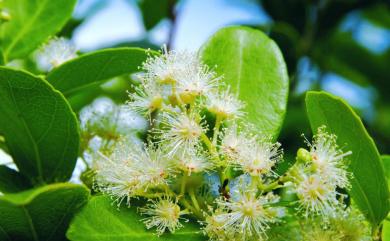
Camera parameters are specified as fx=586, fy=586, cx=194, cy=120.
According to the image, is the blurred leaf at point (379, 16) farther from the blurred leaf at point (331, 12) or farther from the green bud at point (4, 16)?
the green bud at point (4, 16)

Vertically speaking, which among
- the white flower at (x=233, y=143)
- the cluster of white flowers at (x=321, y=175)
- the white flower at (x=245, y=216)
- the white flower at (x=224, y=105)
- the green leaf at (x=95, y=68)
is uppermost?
the green leaf at (x=95, y=68)

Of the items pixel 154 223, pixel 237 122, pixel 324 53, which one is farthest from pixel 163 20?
pixel 154 223

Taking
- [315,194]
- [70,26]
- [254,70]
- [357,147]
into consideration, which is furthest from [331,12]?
[315,194]

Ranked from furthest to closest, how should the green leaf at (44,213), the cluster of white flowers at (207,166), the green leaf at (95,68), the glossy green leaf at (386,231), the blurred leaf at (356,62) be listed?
1. the blurred leaf at (356,62)
2. the green leaf at (95,68)
3. the glossy green leaf at (386,231)
4. the cluster of white flowers at (207,166)
5. the green leaf at (44,213)

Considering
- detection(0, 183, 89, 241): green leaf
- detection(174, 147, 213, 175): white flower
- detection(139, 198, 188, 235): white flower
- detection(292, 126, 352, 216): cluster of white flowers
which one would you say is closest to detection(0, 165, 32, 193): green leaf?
detection(0, 183, 89, 241): green leaf

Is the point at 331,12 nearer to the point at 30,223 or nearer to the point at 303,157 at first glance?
the point at 303,157

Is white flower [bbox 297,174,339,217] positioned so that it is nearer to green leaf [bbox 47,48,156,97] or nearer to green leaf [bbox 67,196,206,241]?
green leaf [bbox 67,196,206,241]

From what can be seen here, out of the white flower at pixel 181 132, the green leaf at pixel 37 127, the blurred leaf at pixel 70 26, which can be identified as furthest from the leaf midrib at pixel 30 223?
the blurred leaf at pixel 70 26

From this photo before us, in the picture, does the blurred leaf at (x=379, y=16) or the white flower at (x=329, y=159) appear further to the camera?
the blurred leaf at (x=379, y=16)
